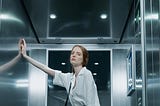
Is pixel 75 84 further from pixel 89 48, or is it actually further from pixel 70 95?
pixel 89 48

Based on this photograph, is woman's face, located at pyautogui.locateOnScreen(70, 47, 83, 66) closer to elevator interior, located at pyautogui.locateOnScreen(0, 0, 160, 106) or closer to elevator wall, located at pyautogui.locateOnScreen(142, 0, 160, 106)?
elevator wall, located at pyautogui.locateOnScreen(142, 0, 160, 106)

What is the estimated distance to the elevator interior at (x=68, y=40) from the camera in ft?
17.3

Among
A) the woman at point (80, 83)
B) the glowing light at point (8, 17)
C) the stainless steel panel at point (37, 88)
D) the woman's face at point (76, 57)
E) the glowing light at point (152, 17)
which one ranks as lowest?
the stainless steel panel at point (37, 88)

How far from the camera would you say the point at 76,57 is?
391 centimetres

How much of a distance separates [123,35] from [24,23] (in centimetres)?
227

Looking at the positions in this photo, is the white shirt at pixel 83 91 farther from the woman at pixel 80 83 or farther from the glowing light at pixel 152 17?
the glowing light at pixel 152 17

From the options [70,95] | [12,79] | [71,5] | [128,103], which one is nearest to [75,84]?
[70,95]

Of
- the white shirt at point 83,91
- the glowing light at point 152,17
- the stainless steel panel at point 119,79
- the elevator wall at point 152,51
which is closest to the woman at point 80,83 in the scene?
the white shirt at point 83,91

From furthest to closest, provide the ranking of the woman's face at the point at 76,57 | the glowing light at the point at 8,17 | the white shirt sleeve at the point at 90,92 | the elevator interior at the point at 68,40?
the elevator interior at the point at 68,40
the glowing light at the point at 8,17
the woman's face at the point at 76,57
the white shirt sleeve at the point at 90,92

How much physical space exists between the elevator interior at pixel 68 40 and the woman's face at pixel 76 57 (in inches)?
40.2

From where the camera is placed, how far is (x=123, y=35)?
7977mm

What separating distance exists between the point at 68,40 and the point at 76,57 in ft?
14.4

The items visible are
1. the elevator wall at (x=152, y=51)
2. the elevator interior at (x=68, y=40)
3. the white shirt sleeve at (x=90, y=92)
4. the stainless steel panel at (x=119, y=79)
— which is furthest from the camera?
the stainless steel panel at (x=119, y=79)

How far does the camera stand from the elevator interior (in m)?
5.26
